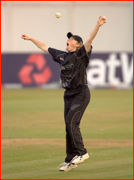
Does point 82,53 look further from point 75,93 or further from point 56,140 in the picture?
point 56,140

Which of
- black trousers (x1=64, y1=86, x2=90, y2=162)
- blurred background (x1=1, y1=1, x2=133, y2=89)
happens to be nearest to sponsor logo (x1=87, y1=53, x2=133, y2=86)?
blurred background (x1=1, y1=1, x2=133, y2=89)

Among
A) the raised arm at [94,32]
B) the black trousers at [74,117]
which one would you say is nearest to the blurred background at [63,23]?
the black trousers at [74,117]

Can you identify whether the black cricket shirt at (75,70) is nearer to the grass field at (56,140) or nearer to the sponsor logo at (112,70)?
the grass field at (56,140)

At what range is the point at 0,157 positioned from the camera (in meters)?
8.36

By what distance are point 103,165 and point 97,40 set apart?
29710 mm

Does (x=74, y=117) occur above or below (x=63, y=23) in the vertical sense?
below

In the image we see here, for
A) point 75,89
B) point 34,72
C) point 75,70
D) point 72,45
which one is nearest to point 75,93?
point 75,89

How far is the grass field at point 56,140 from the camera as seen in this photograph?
7.03m

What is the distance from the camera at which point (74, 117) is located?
7145 mm

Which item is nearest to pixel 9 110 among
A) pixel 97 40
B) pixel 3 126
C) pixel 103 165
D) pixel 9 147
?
pixel 3 126

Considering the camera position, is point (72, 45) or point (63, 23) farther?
point (63, 23)

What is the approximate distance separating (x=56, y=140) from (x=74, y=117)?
3335mm

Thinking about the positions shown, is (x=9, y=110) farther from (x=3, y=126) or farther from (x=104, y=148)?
(x=104, y=148)

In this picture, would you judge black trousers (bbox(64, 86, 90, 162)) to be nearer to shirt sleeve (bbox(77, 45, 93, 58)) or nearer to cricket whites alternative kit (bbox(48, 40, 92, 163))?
cricket whites alternative kit (bbox(48, 40, 92, 163))
